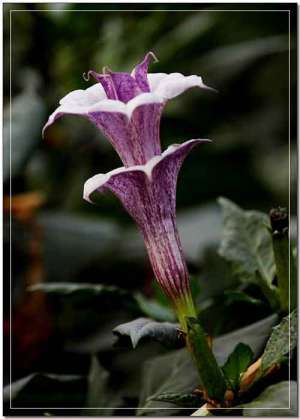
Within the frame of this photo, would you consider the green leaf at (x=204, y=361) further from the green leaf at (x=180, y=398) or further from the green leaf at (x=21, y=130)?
the green leaf at (x=21, y=130)

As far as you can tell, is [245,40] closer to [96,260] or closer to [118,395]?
[96,260]

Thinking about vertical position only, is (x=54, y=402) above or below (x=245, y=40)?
below

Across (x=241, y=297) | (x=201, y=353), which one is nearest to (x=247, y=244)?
(x=241, y=297)

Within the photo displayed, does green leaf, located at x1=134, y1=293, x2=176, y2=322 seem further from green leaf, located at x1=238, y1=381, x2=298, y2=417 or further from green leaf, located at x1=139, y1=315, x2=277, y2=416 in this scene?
green leaf, located at x1=238, y1=381, x2=298, y2=417

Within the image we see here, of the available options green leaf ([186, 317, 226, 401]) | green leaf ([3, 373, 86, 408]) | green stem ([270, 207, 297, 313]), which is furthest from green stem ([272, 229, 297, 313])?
green leaf ([3, 373, 86, 408])

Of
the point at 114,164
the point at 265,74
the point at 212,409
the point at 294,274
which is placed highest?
the point at 265,74

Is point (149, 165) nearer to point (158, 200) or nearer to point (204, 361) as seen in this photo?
point (158, 200)

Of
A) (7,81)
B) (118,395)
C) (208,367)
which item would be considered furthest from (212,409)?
(7,81)
